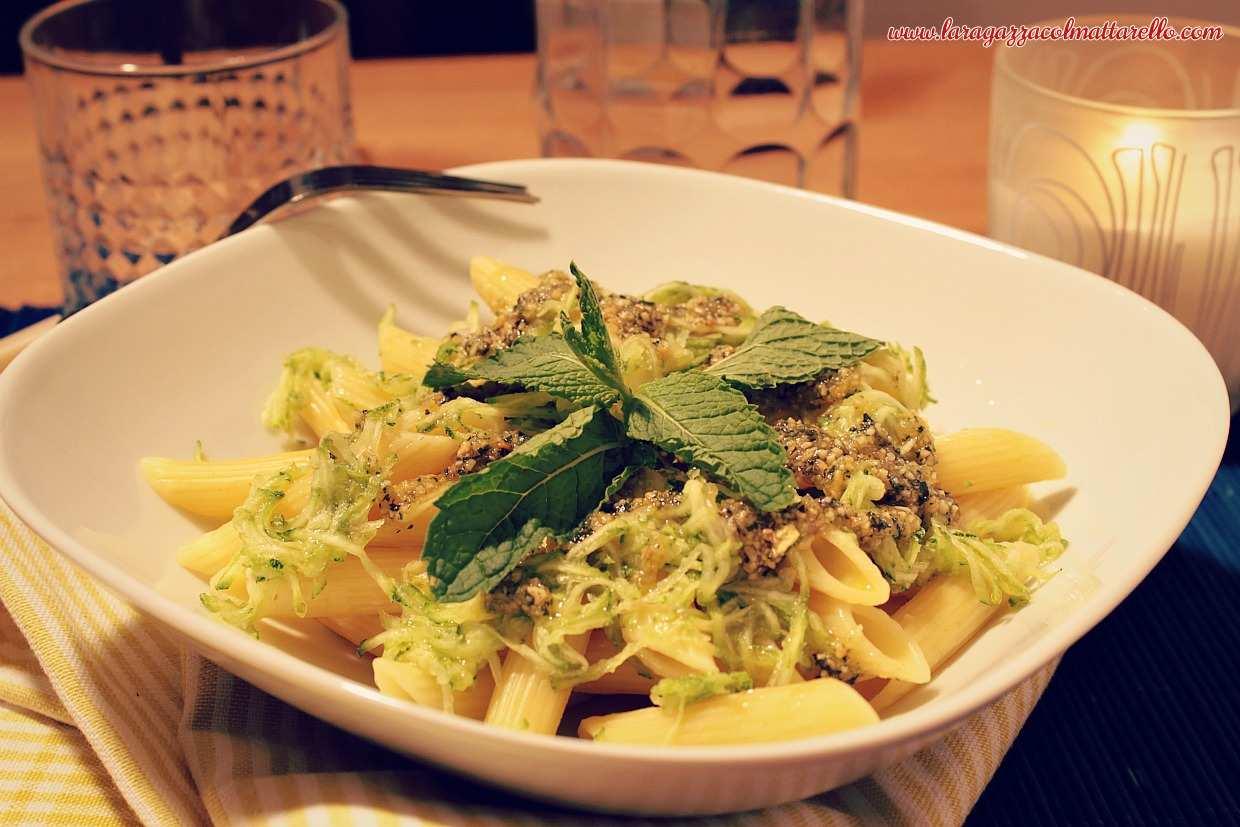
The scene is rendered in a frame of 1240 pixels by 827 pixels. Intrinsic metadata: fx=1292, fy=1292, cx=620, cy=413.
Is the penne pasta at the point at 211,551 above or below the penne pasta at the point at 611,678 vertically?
above

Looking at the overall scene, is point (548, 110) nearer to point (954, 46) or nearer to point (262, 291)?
point (262, 291)

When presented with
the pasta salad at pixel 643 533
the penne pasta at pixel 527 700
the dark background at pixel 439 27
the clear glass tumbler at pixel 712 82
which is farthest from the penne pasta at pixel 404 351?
the dark background at pixel 439 27

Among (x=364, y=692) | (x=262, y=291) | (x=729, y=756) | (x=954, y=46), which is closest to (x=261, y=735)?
(x=364, y=692)

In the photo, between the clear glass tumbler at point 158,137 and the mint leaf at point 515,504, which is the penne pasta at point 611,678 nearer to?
the mint leaf at point 515,504

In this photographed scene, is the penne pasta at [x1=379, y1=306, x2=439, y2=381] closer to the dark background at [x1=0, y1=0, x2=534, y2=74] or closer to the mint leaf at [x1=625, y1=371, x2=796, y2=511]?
the mint leaf at [x1=625, y1=371, x2=796, y2=511]

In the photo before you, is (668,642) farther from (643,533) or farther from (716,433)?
(716,433)

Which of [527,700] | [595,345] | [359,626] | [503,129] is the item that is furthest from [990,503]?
[503,129]
